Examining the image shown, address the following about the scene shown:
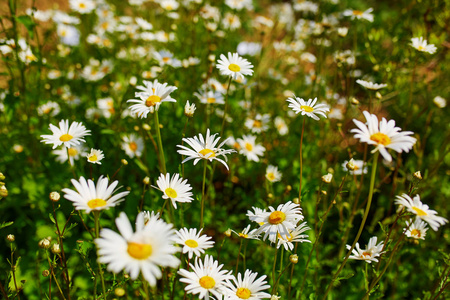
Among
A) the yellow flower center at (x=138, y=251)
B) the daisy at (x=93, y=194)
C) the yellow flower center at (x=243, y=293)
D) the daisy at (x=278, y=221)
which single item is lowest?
the yellow flower center at (x=243, y=293)

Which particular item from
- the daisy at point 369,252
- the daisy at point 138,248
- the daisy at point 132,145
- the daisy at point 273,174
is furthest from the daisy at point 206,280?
the daisy at point 132,145

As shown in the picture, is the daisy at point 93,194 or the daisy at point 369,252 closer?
the daisy at point 93,194

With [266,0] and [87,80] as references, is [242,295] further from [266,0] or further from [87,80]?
[266,0]

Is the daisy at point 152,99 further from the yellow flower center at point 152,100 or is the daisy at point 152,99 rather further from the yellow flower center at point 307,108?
the yellow flower center at point 307,108

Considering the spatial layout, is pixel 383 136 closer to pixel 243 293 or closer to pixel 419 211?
pixel 419 211

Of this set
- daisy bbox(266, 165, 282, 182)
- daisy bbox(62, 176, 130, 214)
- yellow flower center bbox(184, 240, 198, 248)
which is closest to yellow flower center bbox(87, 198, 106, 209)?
daisy bbox(62, 176, 130, 214)

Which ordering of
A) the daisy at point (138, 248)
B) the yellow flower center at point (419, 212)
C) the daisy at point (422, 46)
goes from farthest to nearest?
1. the daisy at point (422, 46)
2. the yellow flower center at point (419, 212)
3. the daisy at point (138, 248)

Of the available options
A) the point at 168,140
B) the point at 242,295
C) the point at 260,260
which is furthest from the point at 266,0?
the point at 242,295

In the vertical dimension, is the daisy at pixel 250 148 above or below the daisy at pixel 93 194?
above
